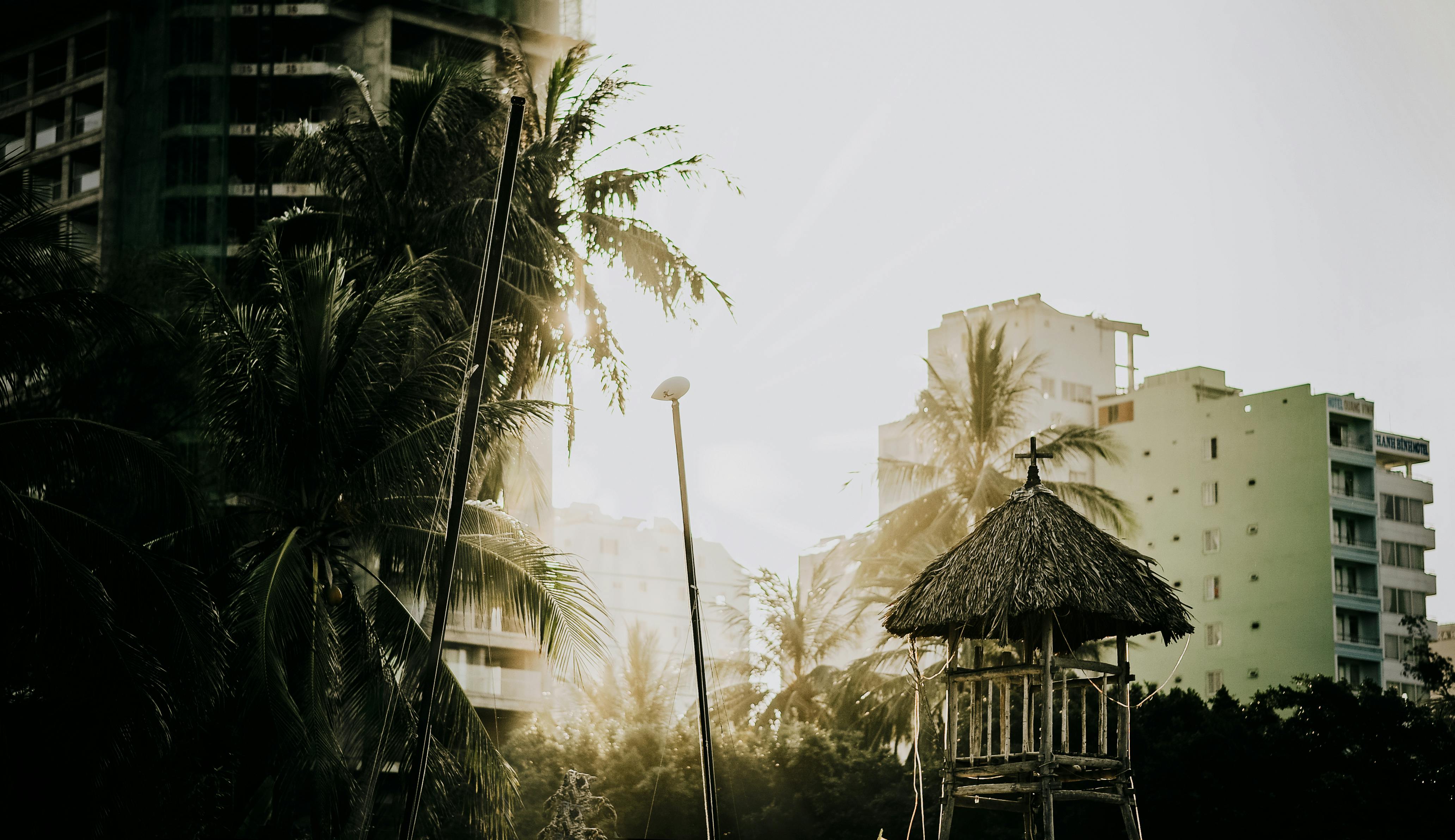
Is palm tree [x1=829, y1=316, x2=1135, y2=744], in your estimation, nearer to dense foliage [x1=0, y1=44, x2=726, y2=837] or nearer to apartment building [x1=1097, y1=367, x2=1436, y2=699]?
dense foliage [x1=0, y1=44, x2=726, y2=837]

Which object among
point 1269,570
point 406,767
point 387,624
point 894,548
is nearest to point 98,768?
point 387,624

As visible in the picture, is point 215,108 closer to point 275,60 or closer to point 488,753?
point 275,60

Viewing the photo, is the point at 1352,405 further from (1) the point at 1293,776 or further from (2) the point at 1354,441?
(1) the point at 1293,776

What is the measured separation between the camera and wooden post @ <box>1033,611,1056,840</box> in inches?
526

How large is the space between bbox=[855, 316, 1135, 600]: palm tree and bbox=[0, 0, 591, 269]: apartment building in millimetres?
14428

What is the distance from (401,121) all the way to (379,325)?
19.9 ft

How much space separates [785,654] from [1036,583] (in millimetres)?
31828

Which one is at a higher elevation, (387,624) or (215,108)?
(215,108)

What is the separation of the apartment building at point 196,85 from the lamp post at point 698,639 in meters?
21.8

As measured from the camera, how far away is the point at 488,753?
62.1 feet

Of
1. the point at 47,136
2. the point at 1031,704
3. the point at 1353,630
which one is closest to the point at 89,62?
the point at 47,136

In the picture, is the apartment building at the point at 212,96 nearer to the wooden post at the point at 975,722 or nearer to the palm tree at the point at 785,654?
the palm tree at the point at 785,654

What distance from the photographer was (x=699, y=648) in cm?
1725

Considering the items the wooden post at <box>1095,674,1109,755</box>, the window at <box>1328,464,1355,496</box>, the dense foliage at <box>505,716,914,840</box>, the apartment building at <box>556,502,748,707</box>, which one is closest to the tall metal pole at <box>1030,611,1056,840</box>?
the wooden post at <box>1095,674,1109,755</box>
